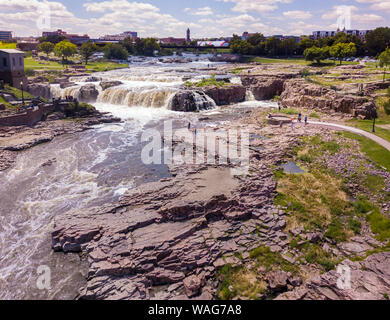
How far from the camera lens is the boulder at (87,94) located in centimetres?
5097

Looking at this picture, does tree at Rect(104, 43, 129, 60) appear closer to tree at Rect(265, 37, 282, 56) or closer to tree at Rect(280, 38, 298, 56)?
tree at Rect(265, 37, 282, 56)

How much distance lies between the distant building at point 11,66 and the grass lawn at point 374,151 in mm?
45347

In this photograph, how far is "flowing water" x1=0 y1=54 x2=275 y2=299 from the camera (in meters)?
14.6

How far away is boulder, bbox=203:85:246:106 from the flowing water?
271 inches

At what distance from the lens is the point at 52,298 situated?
524 inches

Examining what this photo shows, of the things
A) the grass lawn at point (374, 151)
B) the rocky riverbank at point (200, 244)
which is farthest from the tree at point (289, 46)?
the rocky riverbank at point (200, 244)

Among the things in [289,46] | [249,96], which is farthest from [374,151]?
[289,46]

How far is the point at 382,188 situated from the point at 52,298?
2106 centimetres

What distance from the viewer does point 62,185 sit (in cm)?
2327

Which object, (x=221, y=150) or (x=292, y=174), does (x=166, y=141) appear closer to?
(x=221, y=150)

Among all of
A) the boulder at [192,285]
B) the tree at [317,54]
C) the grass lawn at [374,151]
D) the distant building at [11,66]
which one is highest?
the tree at [317,54]

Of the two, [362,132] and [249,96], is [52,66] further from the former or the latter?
[362,132]

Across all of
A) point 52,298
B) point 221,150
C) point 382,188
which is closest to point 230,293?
point 52,298

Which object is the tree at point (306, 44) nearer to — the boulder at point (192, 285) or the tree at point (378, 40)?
the tree at point (378, 40)
